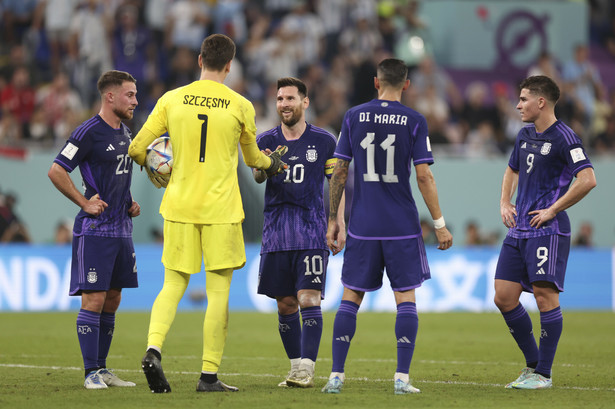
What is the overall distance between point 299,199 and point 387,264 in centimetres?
111

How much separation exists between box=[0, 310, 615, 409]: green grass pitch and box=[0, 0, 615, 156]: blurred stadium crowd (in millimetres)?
4377

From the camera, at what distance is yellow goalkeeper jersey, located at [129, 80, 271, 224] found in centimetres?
729

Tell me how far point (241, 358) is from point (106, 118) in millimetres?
3621

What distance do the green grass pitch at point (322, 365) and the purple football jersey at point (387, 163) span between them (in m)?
1.32

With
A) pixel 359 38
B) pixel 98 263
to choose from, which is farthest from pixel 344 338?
pixel 359 38

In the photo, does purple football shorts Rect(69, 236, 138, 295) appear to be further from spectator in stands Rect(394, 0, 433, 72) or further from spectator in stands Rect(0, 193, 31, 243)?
spectator in stands Rect(394, 0, 433, 72)

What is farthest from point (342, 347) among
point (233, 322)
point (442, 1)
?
point (442, 1)

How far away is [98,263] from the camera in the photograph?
790cm

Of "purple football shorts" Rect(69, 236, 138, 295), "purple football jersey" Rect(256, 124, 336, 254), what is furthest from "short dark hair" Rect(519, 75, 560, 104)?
"purple football shorts" Rect(69, 236, 138, 295)

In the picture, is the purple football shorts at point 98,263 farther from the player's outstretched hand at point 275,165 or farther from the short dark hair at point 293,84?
the short dark hair at point 293,84

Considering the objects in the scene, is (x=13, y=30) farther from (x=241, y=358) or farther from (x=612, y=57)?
(x=612, y=57)

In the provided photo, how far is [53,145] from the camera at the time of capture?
1766 cm

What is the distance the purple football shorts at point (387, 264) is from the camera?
7488 mm

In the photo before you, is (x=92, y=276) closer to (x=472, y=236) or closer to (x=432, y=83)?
(x=472, y=236)
